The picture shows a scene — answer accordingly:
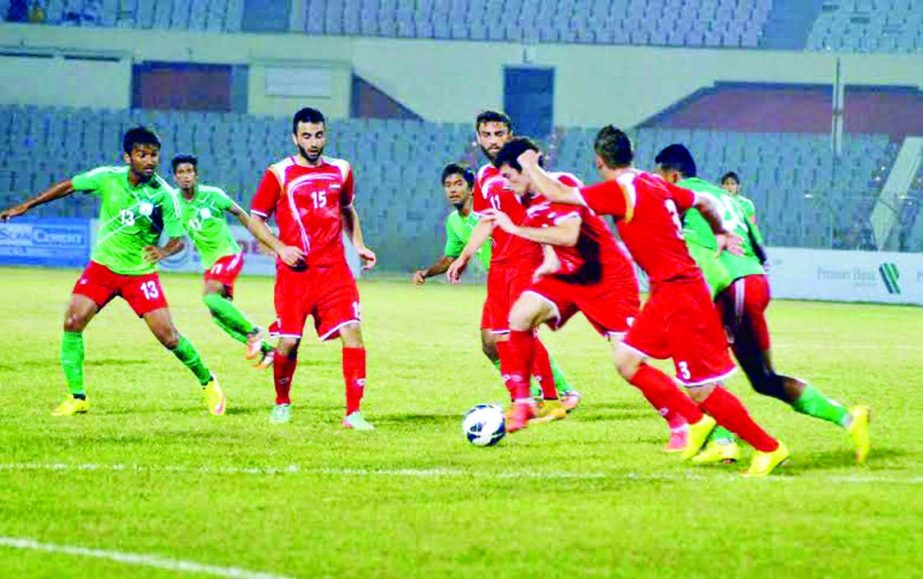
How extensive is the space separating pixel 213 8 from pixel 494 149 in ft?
131

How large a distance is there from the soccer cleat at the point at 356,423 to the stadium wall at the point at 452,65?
1489 inches

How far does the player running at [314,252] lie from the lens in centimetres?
1218

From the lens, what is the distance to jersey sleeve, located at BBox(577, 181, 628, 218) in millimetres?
9328

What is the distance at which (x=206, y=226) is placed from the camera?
18.9 metres

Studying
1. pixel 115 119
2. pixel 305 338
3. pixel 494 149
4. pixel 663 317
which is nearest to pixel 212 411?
pixel 494 149

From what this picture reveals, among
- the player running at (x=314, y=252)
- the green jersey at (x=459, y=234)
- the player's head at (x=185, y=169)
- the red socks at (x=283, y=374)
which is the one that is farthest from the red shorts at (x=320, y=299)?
the player's head at (x=185, y=169)

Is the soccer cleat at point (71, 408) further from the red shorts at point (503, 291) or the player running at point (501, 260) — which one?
the red shorts at point (503, 291)

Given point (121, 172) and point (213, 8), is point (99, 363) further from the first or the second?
point (213, 8)

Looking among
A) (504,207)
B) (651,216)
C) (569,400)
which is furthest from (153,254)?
(651,216)

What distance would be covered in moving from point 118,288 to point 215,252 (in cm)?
576

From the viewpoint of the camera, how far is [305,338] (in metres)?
23.2

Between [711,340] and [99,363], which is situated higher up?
[711,340]

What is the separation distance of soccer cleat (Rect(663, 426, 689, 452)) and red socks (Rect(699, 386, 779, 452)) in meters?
1.28

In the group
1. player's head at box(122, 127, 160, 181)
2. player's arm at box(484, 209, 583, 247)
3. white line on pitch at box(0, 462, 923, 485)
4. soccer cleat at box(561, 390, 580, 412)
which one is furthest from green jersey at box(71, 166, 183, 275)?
player's arm at box(484, 209, 583, 247)
